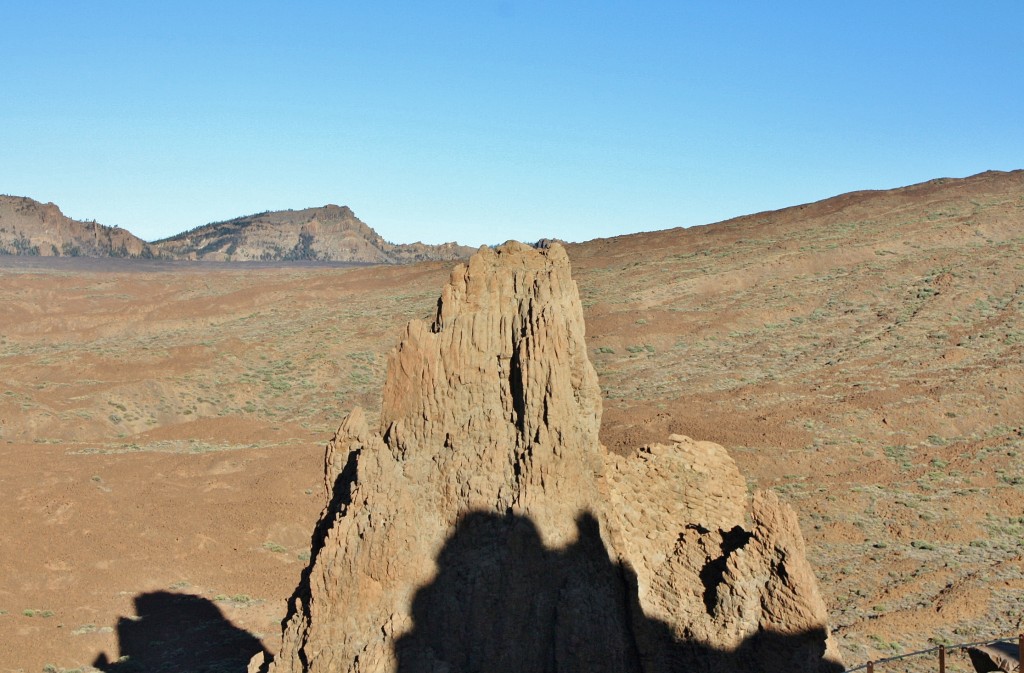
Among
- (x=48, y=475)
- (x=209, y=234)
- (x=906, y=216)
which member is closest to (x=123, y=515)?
(x=48, y=475)

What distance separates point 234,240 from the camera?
11869 centimetres

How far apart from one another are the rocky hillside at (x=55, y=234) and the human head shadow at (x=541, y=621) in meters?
104

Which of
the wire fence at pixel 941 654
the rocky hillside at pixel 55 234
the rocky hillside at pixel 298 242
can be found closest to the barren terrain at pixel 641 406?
the wire fence at pixel 941 654

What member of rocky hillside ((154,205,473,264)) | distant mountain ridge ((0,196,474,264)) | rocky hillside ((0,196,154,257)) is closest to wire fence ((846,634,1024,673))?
distant mountain ridge ((0,196,474,264))

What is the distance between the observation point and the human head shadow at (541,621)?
9766 mm

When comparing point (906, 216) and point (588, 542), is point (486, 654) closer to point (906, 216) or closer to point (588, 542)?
point (588, 542)

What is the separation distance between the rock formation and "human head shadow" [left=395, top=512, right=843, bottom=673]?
13 millimetres

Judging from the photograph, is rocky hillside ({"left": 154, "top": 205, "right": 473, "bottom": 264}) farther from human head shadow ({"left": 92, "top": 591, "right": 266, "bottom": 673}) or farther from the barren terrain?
human head shadow ({"left": 92, "top": 591, "right": 266, "bottom": 673})

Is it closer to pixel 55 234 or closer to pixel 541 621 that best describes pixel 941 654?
pixel 541 621

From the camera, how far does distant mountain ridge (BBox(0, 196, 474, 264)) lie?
108 metres

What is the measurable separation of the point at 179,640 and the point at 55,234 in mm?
102185

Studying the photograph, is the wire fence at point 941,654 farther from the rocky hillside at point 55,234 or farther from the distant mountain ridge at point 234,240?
the rocky hillside at point 55,234

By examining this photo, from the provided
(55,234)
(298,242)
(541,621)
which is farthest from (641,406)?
(55,234)

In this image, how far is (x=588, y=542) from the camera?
33.8 feet
